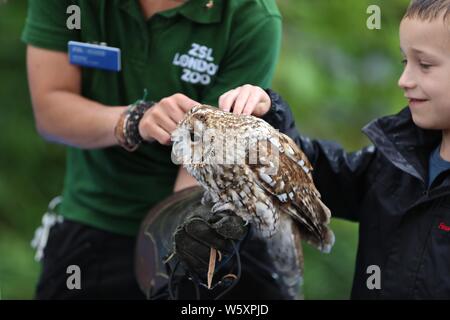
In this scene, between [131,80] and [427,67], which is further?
[131,80]

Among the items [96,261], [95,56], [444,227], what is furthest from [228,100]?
[96,261]

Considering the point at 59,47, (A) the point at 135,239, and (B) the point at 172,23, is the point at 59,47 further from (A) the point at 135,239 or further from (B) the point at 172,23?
(A) the point at 135,239

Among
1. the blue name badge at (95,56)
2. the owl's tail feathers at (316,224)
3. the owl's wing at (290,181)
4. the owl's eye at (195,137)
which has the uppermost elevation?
the blue name badge at (95,56)

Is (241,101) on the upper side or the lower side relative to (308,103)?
upper

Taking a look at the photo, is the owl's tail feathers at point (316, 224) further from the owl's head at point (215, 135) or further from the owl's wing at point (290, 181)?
the owl's head at point (215, 135)

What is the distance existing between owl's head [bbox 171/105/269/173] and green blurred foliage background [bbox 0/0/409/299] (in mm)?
653

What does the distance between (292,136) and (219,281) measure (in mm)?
326

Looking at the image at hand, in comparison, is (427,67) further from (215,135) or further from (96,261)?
(96,261)

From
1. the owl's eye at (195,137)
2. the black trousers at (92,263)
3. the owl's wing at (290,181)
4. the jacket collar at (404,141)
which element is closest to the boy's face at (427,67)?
the jacket collar at (404,141)

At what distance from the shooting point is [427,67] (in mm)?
1147

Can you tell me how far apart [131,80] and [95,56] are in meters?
0.10

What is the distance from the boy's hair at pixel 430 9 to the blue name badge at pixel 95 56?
59 centimetres

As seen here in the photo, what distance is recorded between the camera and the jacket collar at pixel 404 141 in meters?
1.28
